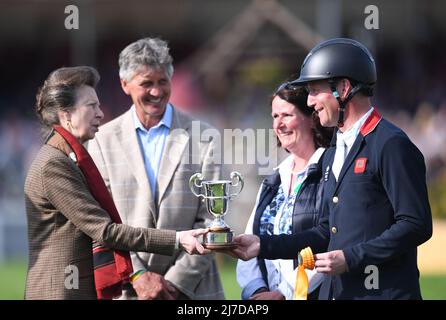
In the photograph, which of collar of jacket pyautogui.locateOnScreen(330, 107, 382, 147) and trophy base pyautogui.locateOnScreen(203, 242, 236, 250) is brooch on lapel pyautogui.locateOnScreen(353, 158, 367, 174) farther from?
trophy base pyautogui.locateOnScreen(203, 242, 236, 250)

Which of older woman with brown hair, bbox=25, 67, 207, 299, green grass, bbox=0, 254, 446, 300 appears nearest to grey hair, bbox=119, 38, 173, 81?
older woman with brown hair, bbox=25, 67, 207, 299

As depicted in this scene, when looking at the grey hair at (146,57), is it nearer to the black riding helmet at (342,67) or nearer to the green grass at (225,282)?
the black riding helmet at (342,67)

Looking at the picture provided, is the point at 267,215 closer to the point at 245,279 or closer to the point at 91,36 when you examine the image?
the point at 245,279

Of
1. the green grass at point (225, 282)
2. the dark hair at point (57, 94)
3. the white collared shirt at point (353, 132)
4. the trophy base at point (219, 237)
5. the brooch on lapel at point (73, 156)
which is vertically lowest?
the green grass at point (225, 282)

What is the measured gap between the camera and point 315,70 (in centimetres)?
491

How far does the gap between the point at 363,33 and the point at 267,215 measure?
52.5ft

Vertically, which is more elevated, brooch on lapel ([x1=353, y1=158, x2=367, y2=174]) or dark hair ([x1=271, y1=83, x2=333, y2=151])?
dark hair ([x1=271, y1=83, x2=333, y2=151])

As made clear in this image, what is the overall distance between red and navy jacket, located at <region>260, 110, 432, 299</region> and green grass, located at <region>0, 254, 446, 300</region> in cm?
665

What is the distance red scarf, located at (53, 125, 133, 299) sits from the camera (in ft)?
16.8

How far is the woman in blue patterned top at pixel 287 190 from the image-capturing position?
5.47 metres

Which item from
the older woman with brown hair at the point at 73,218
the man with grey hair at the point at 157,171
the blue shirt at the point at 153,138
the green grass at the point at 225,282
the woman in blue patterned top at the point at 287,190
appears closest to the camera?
the older woman with brown hair at the point at 73,218

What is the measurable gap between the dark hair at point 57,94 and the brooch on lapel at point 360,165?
1601mm

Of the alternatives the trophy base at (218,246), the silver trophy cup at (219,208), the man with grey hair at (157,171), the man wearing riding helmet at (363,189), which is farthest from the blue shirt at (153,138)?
the man wearing riding helmet at (363,189)
